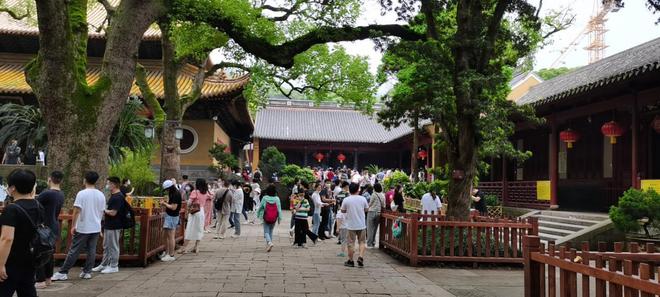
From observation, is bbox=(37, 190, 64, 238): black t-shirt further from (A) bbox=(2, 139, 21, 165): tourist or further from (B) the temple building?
(B) the temple building

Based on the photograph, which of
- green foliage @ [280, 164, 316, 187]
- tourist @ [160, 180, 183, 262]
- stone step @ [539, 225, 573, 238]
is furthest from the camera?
green foliage @ [280, 164, 316, 187]

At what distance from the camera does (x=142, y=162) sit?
18.0m

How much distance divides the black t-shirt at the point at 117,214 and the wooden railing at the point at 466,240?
15.3 feet

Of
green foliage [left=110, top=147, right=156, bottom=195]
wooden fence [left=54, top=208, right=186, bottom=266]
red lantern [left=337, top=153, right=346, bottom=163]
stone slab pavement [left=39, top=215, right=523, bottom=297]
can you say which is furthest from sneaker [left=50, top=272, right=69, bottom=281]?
red lantern [left=337, top=153, right=346, bottom=163]

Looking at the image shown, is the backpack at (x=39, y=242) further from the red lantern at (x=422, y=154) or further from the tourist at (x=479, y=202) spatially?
the red lantern at (x=422, y=154)

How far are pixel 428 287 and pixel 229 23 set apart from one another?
5.93 meters

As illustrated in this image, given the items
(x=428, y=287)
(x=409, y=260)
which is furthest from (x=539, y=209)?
(x=428, y=287)

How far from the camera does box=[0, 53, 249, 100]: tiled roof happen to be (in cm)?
2234

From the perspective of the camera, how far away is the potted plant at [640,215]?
10.8m

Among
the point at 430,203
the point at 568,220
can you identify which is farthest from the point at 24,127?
the point at 568,220

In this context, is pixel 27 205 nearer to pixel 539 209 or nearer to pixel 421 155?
pixel 539 209

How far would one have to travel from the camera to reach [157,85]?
79.9 feet

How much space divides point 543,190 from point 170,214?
11461 mm

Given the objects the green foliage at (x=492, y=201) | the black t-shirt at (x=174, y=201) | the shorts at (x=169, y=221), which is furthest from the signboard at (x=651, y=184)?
the shorts at (x=169, y=221)
